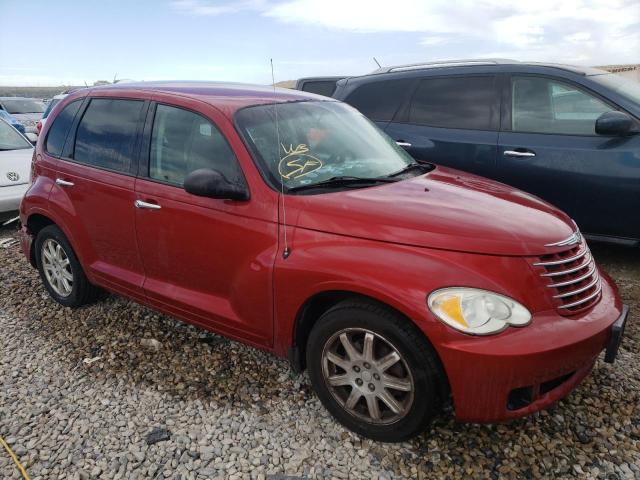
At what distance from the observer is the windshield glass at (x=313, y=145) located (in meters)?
2.82

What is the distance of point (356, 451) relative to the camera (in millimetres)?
2477

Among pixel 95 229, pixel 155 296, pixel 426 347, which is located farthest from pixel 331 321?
pixel 95 229

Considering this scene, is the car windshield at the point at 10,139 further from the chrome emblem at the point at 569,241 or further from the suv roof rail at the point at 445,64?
the chrome emblem at the point at 569,241

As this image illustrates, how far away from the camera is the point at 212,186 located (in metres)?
2.65

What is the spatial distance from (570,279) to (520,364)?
1.77ft

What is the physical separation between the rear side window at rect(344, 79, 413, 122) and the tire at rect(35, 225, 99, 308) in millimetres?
3306

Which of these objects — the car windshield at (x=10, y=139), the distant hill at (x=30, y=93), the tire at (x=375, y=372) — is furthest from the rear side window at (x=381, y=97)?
the distant hill at (x=30, y=93)

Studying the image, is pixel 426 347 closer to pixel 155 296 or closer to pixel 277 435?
pixel 277 435

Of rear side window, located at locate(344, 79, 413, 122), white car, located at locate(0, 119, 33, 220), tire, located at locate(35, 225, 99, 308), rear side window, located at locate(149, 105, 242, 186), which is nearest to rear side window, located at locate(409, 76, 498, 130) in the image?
rear side window, located at locate(344, 79, 413, 122)

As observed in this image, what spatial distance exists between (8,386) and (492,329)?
2.81 meters

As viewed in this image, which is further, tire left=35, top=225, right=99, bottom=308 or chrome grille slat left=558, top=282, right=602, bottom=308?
tire left=35, top=225, right=99, bottom=308

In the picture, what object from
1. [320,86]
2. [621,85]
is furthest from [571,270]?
[320,86]

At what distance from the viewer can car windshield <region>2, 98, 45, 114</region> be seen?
17397mm

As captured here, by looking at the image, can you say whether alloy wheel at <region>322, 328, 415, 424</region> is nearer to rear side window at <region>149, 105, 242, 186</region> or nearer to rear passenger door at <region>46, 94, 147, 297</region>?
rear side window at <region>149, 105, 242, 186</region>
